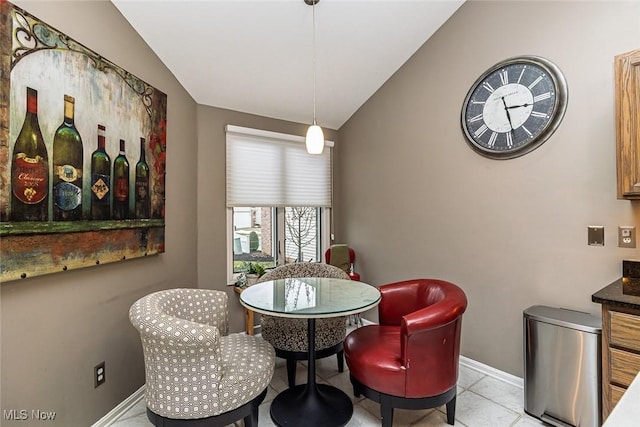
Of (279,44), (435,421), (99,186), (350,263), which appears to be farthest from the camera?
(350,263)

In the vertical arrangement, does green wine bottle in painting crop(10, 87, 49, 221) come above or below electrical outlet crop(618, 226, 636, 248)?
above

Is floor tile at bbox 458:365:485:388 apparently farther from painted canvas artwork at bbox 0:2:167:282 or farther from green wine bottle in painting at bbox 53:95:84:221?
green wine bottle in painting at bbox 53:95:84:221

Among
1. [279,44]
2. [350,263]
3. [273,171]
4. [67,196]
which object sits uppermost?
[279,44]

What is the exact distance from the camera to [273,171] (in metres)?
3.51

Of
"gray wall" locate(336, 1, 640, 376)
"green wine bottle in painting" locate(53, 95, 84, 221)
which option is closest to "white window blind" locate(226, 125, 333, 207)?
"gray wall" locate(336, 1, 640, 376)

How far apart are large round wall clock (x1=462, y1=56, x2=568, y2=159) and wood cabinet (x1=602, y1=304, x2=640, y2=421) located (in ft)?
4.11

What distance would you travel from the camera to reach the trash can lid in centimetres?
→ 183

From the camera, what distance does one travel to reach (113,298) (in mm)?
2039

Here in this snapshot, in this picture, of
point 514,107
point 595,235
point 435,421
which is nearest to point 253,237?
point 435,421

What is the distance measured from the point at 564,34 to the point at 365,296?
227 cm

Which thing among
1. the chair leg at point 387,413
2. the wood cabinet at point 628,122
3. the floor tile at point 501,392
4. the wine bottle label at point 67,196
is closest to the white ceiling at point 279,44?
the wine bottle label at point 67,196

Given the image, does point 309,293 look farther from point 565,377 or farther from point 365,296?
point 565,377

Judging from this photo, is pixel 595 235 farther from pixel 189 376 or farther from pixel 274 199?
pixel 274 199

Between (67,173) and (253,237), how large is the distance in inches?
78.3
